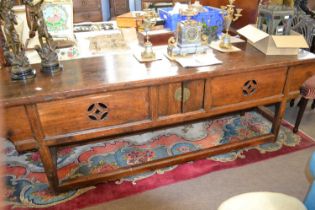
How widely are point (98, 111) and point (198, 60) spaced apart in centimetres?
60

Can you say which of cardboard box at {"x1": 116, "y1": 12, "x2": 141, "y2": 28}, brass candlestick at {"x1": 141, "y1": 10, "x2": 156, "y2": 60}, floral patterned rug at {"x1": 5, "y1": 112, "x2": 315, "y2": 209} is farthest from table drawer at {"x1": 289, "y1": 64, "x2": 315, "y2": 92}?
cardboard box at {"x1": 116, "y1": 12, "x2": 141, "y2": 28}

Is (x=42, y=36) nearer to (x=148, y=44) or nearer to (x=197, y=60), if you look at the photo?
(x=148, y=44)

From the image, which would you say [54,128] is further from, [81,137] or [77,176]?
[77,176]

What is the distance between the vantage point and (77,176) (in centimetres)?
166

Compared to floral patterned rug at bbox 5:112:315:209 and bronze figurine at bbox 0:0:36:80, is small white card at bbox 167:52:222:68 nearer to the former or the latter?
floral patterned rug at bbox 5:112:315:209

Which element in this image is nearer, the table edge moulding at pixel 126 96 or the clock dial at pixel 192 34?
the table edge moulding at pixel 126 96

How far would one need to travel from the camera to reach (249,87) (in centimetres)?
157

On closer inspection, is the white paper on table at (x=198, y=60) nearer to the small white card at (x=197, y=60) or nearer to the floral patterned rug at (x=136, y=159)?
the small white card at (x=197, y=60)

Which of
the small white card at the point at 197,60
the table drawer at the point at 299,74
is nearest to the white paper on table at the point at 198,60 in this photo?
the small white card at the point at 197,60

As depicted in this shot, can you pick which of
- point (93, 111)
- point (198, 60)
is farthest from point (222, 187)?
point (93, 111)

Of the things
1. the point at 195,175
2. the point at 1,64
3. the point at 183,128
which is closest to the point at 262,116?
the point at 183,128

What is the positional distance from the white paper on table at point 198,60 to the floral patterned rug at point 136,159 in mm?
636

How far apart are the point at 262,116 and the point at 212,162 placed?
74 cm

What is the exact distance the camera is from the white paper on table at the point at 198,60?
146 cm
